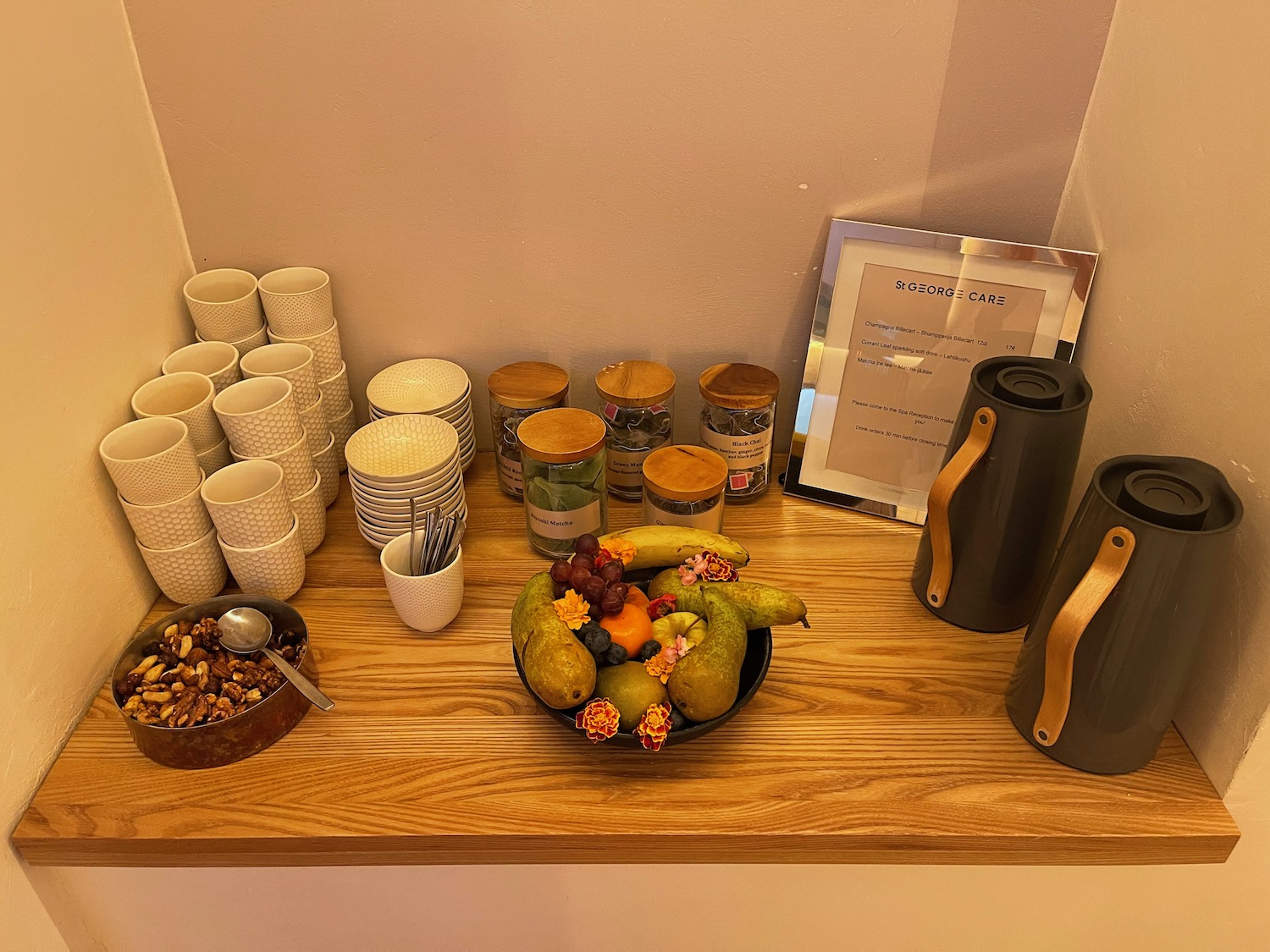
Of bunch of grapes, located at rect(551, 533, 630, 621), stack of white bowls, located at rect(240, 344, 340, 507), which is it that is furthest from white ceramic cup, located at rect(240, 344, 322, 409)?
bunch of grapes, located at rect(551, 533, 630, 621)

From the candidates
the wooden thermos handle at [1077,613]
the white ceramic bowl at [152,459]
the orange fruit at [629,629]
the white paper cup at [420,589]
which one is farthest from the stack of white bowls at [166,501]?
the wooden thermos handle at [1077,613]

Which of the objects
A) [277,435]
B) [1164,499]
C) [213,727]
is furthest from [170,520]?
[1164,499]

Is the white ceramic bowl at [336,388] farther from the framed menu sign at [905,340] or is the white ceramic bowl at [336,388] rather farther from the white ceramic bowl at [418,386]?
the framed menu sign at [905,340]

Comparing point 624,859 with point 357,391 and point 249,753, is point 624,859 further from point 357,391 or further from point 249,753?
point 357,391

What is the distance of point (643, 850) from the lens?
0.87 meters

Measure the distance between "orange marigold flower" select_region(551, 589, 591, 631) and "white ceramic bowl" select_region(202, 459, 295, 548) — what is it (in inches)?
14.2

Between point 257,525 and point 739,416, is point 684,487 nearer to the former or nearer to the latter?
point 739,416

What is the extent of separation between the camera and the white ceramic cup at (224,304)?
115cm

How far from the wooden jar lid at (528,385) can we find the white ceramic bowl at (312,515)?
10.1 inches

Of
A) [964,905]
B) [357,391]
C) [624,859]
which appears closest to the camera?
[624,859]

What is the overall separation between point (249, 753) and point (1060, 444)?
2.90ft

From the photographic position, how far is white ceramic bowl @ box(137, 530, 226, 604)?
1027 mm

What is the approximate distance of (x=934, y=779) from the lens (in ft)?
2.96

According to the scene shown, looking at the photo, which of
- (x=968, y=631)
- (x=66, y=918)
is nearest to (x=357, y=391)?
(x=66, y=918)
